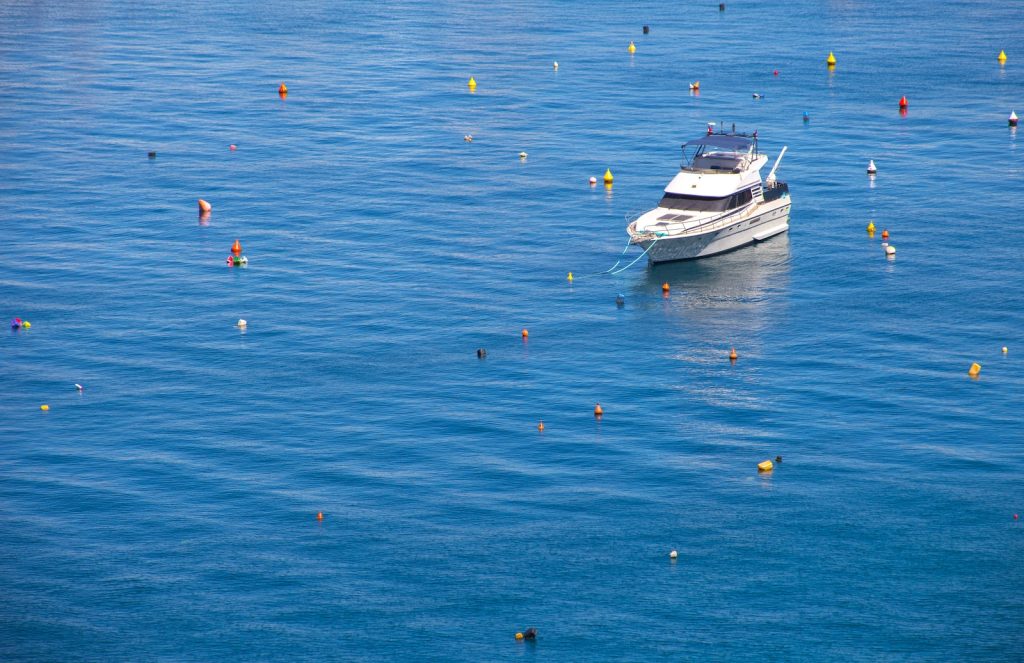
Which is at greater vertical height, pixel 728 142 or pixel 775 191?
pixel 728 142

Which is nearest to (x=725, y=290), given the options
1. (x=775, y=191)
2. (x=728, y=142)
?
(x=775, y=191)

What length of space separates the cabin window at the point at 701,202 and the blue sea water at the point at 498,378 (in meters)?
3.76

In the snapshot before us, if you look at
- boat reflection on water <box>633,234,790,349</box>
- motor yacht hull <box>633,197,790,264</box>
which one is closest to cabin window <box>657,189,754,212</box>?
motor yacht hull <box>633,197,790,264</box>

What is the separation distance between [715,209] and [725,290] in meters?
7.40

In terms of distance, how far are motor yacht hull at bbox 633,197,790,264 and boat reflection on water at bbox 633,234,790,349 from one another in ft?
1.96

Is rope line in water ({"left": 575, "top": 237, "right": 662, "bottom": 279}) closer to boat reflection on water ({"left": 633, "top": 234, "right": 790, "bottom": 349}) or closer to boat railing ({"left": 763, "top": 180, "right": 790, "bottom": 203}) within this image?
boat reflection on water ({"left": 633, "top": 234, "right": 790, "bottom": 349})

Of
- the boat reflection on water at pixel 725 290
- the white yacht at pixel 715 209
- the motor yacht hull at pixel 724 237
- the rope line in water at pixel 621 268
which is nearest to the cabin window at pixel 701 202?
the white yacht at pixel 715 209

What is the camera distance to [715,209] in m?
103

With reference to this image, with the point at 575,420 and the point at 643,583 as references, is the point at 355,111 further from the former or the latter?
the point at 643,583

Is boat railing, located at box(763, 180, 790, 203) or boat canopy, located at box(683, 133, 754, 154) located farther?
boat canopy, located at box(683, 133, 754, 154)

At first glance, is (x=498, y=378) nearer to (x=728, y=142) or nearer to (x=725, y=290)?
(x=725, y=290)

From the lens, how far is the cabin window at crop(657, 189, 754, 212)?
102938 mm

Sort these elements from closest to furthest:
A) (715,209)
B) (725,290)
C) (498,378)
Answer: (498,378) < (725,290) < (715,209)

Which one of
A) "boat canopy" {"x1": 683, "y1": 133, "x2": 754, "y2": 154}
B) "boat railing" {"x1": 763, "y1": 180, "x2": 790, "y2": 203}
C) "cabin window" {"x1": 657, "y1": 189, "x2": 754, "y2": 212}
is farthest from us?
"boat canopy" {"x1": 683, "y1": 133, "x2": 754, "y2": 154}
